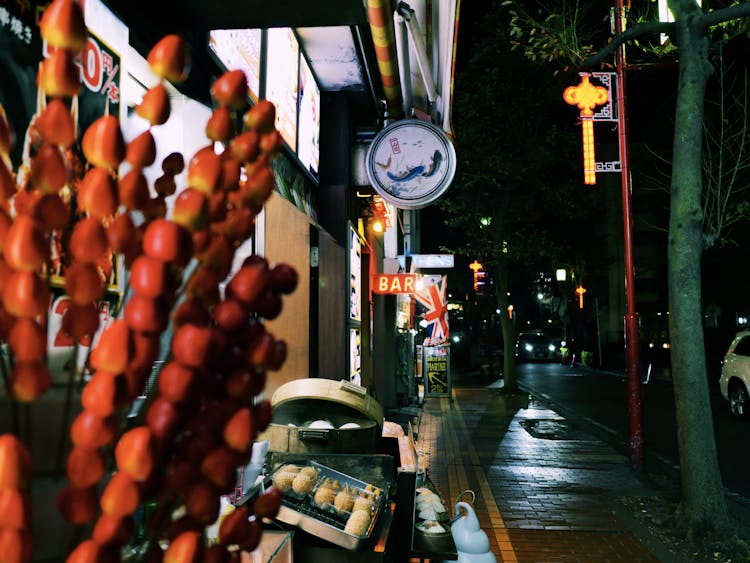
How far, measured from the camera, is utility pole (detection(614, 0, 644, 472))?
30.4 feet

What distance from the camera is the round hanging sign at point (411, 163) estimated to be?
7500 millimetres

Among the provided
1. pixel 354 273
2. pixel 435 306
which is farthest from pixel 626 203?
pixel 435 306

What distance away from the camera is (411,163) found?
7.62 metres

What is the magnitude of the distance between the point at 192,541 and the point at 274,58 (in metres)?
5.38

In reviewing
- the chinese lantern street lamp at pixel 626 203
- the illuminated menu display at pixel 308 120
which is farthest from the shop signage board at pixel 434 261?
the illuminated menu display at pixel 308 120

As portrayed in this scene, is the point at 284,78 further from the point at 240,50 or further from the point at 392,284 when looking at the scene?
the point at 392,284

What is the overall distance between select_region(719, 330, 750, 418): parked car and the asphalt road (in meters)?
0.36

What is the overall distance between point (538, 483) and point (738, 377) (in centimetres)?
888

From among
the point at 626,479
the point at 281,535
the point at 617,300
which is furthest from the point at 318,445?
the point at 617,300

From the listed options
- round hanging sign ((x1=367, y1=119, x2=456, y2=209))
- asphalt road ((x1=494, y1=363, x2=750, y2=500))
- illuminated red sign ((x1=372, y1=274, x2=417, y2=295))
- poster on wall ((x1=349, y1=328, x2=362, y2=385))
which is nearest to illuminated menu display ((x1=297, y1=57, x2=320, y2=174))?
round hanging sign ((x1=367, y1=119, x2=456, y2=209))

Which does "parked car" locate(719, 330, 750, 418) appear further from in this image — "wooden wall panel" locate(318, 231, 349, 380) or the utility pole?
"wooden wall panel" locate(318, 231, 349, 380)

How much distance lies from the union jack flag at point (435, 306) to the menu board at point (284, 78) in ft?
42.4

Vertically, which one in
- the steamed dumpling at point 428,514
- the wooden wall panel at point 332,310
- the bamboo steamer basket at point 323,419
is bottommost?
the steamed dumpling at point 428,514

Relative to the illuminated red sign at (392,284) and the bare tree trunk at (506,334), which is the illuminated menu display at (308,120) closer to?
the illuminated red sign at (392,284)
